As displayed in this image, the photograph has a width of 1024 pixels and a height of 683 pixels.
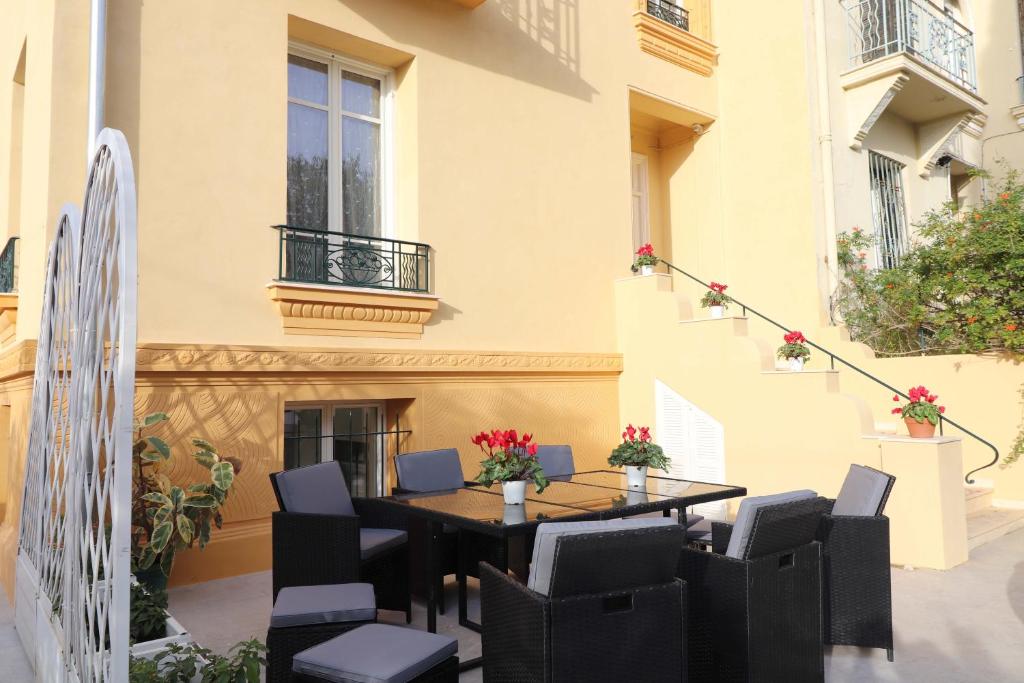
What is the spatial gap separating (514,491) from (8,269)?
17.7 ft

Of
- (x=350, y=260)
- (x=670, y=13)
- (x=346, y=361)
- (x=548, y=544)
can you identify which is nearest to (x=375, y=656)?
(x=548, y=544)

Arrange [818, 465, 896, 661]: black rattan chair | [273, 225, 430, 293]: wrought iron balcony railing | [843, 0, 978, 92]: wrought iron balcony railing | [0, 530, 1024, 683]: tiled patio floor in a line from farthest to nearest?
1. [843, 0, 978, 92]: wrought iron balcony railing
2. [273, 225, 430, 293]: wrought iron balcony railing
3. [818, 465, 896, 661]: black rattan chair
4. [0, 530, 1024, 683]: tiled patio floor

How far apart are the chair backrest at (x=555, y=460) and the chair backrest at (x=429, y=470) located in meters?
0.80

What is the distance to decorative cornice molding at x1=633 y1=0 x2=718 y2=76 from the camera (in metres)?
9.29

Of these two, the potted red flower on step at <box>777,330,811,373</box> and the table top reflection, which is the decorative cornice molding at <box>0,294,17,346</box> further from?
the potted red flower on step at <box>777,330,811,373</box>

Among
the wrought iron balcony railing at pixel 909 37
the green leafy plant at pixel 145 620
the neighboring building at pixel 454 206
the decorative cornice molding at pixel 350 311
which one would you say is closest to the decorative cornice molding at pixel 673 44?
the neighboring building at pixel 454 206

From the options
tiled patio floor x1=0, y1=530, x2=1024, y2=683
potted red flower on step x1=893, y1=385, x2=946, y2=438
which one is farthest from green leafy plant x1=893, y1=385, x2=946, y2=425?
tiled patio floor x1=0, y1=530, x2=1024, y2=683

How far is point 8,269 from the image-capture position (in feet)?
22.6

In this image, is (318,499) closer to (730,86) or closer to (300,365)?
(300,365)

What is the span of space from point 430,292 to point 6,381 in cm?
375

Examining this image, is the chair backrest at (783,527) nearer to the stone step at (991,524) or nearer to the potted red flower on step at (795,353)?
the stone step at (991,524)

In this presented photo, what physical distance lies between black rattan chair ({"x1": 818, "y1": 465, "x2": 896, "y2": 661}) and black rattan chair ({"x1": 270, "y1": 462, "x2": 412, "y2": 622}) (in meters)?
2.52

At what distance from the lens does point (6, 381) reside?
6.58 meters

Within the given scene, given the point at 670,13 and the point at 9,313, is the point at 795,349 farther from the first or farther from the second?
the point at 9,313
